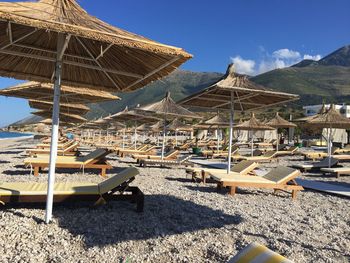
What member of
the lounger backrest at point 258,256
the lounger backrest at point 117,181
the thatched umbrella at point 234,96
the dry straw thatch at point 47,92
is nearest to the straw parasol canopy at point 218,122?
the thatched umbrella at point 234,96

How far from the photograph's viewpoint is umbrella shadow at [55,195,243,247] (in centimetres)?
445

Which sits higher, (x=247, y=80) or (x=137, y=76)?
(x=247, y=80)

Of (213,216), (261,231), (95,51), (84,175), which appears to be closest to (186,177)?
(84,175)

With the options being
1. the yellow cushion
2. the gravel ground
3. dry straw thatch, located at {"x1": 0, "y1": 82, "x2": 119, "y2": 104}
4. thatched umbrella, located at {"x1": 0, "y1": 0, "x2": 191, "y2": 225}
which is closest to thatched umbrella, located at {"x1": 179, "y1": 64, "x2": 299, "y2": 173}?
dry straw thatch, located at {"x1": 0, "y1": 82, "x2": 119, "y2": 104}

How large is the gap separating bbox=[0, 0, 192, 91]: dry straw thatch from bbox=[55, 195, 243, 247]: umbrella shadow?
82.6 inches

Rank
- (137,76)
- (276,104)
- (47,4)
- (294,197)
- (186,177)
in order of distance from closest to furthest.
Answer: (47,4)
(137,76)
(294,197)
(276,104)
(186,177)

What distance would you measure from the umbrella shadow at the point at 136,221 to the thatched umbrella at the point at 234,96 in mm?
2646

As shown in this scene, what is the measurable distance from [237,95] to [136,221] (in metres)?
4.29

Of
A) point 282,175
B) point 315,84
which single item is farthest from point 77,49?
point 315,84

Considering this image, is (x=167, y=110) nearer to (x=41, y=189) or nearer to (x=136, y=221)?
(x=41, y=189)

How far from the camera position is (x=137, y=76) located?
5211 millimetres

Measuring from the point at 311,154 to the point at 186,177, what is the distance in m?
9.67

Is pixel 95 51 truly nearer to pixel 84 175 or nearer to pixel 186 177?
pixel 84 175

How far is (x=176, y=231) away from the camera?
4711 mm
